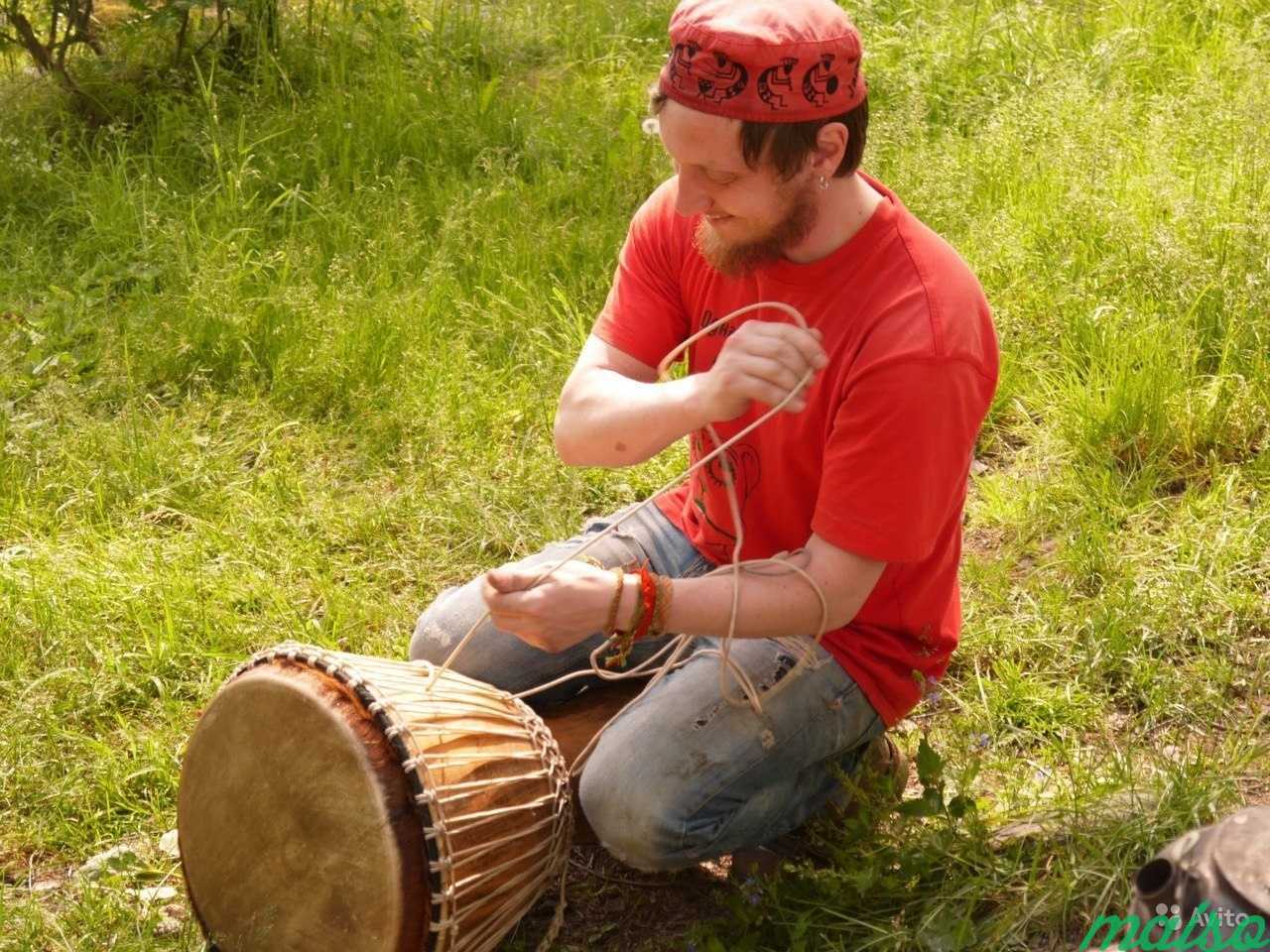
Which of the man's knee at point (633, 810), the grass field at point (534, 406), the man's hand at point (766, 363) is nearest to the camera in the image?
the man's hand at point (766, 363)

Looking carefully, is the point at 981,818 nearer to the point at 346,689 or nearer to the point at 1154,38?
the point at 346,689

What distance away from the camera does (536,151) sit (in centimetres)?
536

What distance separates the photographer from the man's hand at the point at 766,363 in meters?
2.40

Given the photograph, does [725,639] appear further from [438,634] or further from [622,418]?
[438,634]

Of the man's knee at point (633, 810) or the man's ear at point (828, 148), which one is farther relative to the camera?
the man's knee at point (633, 810)

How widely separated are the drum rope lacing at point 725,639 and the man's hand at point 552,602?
3 centimetres

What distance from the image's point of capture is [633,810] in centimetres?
270

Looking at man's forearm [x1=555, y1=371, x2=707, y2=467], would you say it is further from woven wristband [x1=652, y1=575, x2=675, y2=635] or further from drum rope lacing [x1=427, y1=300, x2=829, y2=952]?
woven wristband [x1=652, y1=575, x2=675, y2=635]

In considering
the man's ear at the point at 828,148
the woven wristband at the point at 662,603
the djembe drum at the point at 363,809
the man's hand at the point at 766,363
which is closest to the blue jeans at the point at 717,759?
the djembe drum at the point at 363,809

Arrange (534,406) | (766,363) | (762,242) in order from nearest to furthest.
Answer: (766,363) → (762,242) → (534,406)

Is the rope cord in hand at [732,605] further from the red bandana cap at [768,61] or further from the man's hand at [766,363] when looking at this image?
the red bandana cap at [768,61]

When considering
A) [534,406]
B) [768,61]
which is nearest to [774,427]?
[768,61]

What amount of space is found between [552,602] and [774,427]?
523 millimetres

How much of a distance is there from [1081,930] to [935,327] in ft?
3.40
